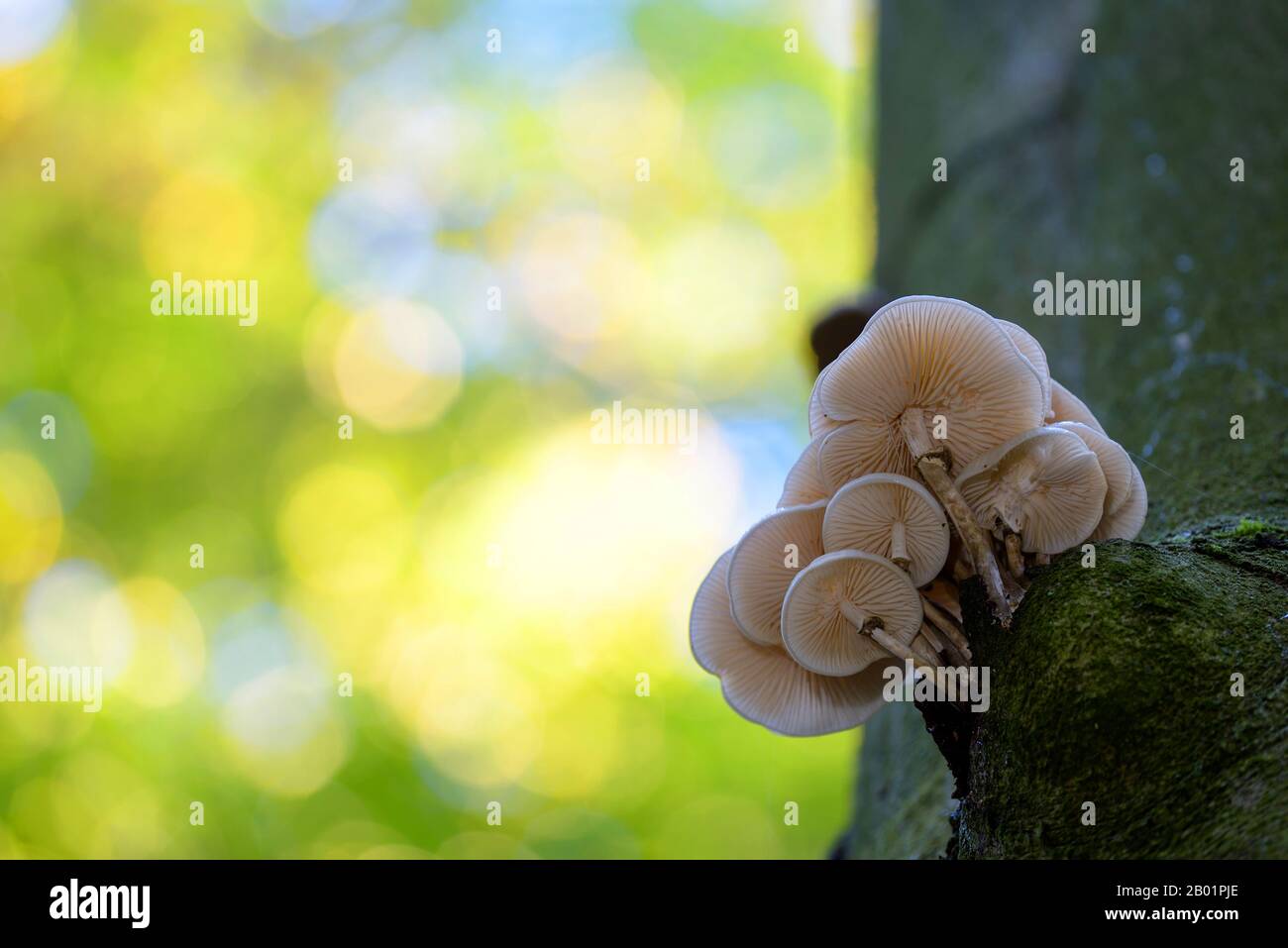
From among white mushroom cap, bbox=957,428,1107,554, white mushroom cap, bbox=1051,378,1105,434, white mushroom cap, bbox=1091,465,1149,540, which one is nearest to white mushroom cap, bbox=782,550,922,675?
white mushroom cap, bbox=957,428,1107,554

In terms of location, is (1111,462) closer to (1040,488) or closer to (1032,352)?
(1040,488)

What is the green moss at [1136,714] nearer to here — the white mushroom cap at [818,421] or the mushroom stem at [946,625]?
the mushroom stem at [946,625]

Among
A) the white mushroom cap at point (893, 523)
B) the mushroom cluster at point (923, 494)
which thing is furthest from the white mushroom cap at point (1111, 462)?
the white mushroom cap at point (893, 523)

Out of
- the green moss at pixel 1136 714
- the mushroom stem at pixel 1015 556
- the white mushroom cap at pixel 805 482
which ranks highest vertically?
the white mushroom cap at pixel 805 482

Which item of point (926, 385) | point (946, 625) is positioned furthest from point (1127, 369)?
point (946, 625)

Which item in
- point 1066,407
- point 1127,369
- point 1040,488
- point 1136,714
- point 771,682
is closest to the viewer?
point 1136,714

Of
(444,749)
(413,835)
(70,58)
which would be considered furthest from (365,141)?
(413,835)

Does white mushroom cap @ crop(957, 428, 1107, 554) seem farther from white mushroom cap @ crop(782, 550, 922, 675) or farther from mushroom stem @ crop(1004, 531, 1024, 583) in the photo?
white mushroom cap @ crop(782, 550, 922, 675)

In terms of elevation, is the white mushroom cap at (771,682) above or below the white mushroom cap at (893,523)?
below
